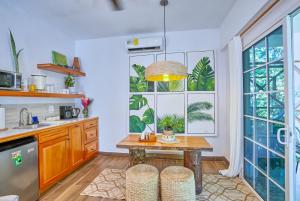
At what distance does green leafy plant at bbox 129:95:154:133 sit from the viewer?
3.74 m

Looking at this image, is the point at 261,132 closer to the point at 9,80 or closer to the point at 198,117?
the point at 198,117

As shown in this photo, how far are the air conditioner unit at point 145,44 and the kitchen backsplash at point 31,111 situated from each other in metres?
1.97

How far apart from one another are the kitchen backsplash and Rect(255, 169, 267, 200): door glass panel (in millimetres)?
3605

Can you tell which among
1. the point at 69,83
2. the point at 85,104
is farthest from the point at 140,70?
the point at 69,83

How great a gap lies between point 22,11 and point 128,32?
188cm

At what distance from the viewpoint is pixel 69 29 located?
3498mm

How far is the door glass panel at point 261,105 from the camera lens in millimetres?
2082

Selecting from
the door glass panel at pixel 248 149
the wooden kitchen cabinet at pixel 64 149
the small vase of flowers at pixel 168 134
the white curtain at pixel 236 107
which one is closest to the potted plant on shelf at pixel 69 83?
the wooden kitchen cabinet at pixel 64 149

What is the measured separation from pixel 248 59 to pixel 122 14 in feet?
7.26

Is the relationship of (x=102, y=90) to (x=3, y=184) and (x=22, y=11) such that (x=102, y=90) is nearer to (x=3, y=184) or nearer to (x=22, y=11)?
(x=22, y=11)

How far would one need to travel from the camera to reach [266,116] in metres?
2.05

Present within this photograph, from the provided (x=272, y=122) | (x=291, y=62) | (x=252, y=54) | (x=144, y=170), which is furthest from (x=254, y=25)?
(x=144, y=170)

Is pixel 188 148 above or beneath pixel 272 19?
beneath

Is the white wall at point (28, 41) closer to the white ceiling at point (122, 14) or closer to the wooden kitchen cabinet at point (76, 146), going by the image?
the white ceiling at point (122, 14)
